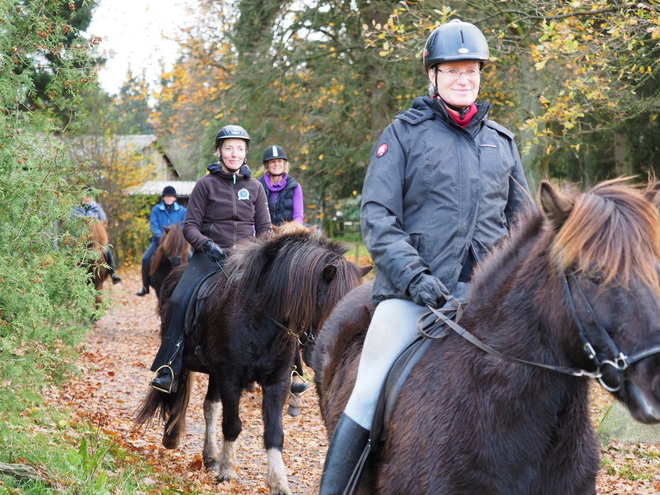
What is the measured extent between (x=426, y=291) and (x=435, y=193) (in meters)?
0.52

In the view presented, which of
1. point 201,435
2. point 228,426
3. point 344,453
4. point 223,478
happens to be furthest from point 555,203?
point 201,435

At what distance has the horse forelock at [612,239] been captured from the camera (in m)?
2.40

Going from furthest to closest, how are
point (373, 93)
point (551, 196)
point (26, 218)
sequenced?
point (373, 93) → point (26, 218) → point (551, 196)

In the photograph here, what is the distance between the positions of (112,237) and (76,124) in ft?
74.0

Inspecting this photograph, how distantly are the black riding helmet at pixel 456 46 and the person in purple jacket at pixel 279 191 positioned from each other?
21.9 ft

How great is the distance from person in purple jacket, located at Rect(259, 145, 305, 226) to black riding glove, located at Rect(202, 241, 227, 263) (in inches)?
131

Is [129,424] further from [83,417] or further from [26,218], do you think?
[26,218]

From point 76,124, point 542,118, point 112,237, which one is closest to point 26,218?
point 76,124

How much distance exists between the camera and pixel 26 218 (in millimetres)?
5094

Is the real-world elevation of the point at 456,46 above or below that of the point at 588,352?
above

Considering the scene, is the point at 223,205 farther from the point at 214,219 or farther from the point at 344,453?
the point at 344,453

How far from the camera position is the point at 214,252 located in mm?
6738

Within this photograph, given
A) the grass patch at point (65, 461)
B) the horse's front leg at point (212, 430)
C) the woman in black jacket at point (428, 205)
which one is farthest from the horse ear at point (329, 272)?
the woman in black jacket at point (428, 205)

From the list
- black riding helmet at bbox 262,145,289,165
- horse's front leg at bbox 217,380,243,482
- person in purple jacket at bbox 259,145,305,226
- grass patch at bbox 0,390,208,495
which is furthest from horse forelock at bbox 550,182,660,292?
black riding helmet at bbox 262,145,289,165
